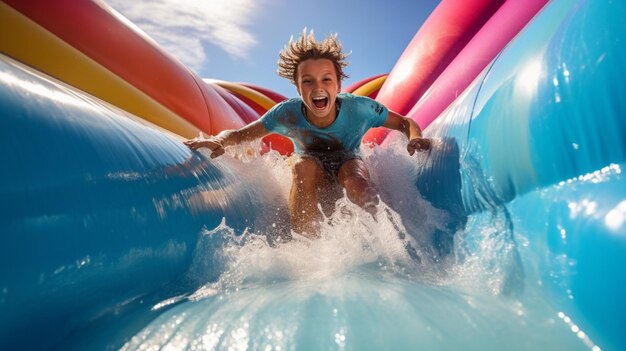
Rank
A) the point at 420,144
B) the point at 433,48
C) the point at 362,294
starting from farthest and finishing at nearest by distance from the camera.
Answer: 1. the point at 433,48
2. the point at 420,144
3. the point at 362,294

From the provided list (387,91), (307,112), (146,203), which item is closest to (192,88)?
(307,112)

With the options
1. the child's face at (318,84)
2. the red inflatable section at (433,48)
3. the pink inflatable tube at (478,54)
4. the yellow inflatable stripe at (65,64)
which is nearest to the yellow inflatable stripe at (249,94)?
the red inflatable section at (433,48)

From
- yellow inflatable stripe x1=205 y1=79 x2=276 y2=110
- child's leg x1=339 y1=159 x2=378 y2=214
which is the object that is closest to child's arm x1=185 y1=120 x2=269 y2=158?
child's leg x1=339 y1=159 x2=378 y2=214

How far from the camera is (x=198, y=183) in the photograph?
107cm

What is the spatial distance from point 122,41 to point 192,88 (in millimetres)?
500

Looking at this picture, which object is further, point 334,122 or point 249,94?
point 249,94

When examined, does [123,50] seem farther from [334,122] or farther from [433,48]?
[433,48]

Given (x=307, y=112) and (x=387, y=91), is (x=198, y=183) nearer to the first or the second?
(x=307, y=112)

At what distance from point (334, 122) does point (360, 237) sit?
633 millimetres

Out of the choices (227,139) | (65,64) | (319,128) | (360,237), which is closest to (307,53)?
(319,128)

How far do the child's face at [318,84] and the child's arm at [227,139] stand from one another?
0.24 meters

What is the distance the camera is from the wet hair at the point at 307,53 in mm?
1379

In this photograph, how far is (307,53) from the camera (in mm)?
1379

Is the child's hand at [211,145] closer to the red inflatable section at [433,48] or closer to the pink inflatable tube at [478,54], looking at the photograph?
the pink inflatable tube at [478,54]
